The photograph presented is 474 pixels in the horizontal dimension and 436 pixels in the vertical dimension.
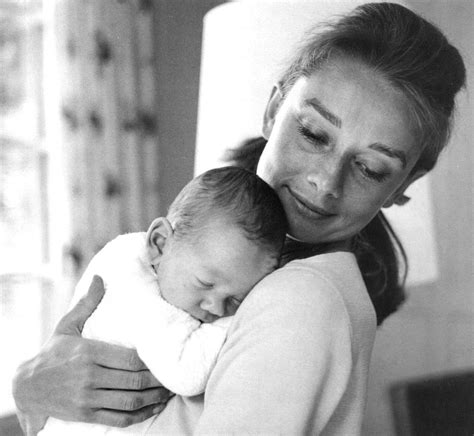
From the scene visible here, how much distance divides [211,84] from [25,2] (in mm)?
1064

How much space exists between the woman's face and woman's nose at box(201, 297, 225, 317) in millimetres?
182

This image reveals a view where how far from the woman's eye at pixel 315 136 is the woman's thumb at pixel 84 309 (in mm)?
347

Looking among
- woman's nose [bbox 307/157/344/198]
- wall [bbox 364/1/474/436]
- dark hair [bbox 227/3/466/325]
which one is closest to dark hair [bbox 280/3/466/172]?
dark hair [bbox 227/3/466/325]

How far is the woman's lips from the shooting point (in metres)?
0.96

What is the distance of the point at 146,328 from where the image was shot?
81cm

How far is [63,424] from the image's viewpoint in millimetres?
890

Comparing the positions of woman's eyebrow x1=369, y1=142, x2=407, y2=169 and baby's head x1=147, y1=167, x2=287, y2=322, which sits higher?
woman's eyebrow x1=369, y1=142, x2=407, y2=169

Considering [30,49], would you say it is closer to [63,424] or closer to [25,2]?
[25,2]

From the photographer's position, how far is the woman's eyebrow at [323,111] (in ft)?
3.07

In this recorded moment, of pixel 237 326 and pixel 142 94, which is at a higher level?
pixel 237 326

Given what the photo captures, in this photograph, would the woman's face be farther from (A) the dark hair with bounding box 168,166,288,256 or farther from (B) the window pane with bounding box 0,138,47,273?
(B) the window pane with bounding box 0,138,47,273

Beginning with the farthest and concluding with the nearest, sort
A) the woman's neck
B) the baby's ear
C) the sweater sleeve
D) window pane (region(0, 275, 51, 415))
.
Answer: window pane (region(0, 275, 51, 415)) < the woman's neck < the baby's ear < the sweater sleeve

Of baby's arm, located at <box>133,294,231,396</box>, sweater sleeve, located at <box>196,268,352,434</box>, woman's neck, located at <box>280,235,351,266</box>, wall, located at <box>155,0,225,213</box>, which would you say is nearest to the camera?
sweater sleeve, located at <box>196,268,352,434</box>

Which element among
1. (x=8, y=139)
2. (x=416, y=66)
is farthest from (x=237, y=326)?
(x=8, y=139)
